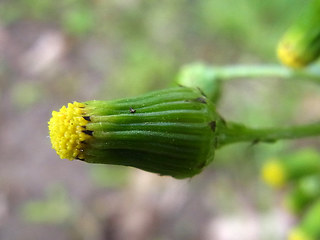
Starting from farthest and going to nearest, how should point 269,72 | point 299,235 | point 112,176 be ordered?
point 112,176 < point 299,235 < point 269,72

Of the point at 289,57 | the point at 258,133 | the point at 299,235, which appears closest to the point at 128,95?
the point at 299,235

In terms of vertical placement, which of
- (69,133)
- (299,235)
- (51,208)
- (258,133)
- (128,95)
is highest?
(128,95)

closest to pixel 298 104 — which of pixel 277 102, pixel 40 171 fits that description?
pixel 277 102

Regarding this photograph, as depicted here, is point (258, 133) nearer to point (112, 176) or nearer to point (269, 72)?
point (269, 72)

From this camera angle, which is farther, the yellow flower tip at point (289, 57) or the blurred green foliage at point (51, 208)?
the blurred green foliage at point (51, 208)

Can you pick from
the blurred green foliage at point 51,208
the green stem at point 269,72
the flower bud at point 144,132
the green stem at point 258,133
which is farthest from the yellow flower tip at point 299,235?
the blurred green foliage at point 51,208

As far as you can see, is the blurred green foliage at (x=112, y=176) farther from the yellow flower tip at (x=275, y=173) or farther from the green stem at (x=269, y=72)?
the green stem at (x=269, y=72)

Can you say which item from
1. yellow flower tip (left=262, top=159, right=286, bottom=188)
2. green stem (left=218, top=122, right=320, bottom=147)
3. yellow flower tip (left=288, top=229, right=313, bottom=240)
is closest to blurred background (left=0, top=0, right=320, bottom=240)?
yellow flower tip (left=262, top=159, right=286, bottom=188)
